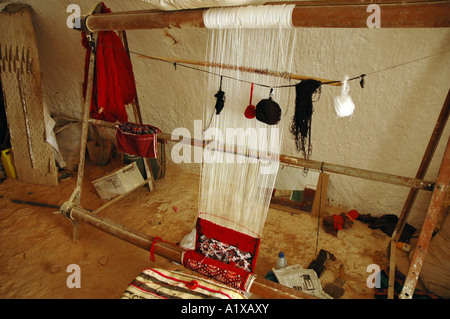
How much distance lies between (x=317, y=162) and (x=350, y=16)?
1164 mm

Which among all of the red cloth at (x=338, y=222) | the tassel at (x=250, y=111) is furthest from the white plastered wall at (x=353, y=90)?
the red cloth at (x=338, y=222)

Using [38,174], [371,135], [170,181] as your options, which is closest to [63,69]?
[38,174]

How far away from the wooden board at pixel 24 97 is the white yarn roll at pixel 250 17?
383cm

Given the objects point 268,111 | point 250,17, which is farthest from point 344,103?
point 250,17

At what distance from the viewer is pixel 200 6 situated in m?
1.96

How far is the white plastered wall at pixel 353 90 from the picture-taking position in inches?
117

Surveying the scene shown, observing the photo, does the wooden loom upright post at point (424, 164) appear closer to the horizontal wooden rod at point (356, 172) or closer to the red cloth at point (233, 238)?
the horizontal wooden rod at point (356, 172)

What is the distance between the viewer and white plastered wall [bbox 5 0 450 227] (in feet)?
9.77

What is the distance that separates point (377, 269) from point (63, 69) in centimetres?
617

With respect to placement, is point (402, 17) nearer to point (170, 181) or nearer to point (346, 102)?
point (346, 102)

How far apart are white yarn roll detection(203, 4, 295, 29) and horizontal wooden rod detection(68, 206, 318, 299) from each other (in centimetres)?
191

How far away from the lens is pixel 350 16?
1.65 meters

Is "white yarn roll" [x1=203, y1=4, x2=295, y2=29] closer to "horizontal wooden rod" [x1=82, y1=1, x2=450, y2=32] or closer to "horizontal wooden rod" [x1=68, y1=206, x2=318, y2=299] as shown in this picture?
"horizontal wooden rod" [x1=82, y1=1, x2=450, y2=32]

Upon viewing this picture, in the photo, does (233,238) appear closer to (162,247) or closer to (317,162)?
(162,247)
